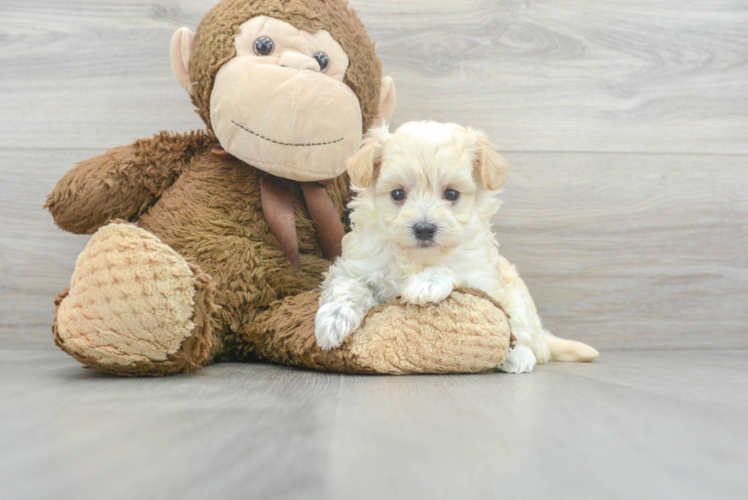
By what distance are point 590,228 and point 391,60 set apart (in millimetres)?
852

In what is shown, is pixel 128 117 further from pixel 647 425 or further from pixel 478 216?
pixel 647 425

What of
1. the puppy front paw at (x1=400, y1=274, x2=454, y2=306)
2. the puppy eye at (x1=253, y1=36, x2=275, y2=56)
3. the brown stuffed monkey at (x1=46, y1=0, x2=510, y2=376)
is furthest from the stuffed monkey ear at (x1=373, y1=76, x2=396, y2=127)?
the puppy front paw at (x1=400, y1=274, x2=454, y2=306)

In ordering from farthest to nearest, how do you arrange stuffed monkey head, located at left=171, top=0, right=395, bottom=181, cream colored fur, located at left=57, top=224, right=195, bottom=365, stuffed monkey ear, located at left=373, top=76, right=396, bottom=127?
stuffed monkey ear, located at left=373, top=76, right=396, bottom=127 < stuffed monkey head, located at left=171, top=0, right=395, bottom=181 < cream colored fur, located at left=57, top=224, right=195, bottom=365

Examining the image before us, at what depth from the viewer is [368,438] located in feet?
2.24

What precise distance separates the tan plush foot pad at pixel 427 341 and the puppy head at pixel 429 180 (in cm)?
13

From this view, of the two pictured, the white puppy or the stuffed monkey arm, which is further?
the stuffed monkey arm

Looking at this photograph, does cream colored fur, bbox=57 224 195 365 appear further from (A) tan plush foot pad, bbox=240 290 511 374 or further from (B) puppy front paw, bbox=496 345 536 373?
(B) puppy front paw, bbox=496 345 536 373

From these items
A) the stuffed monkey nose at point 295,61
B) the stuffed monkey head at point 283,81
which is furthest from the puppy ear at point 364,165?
the stuffed monkey nose at point 295,61

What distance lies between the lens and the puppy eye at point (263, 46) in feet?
4.34

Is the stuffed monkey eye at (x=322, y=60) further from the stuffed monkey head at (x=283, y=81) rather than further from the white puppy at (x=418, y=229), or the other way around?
the white puppy at (x=418, y=229)

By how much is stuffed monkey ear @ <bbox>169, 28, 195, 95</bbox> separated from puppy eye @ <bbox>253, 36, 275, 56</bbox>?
0.68 ft

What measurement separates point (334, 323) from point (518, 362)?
0.44 metres

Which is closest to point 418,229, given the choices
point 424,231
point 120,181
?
point 424,231

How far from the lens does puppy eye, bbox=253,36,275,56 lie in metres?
1.32
